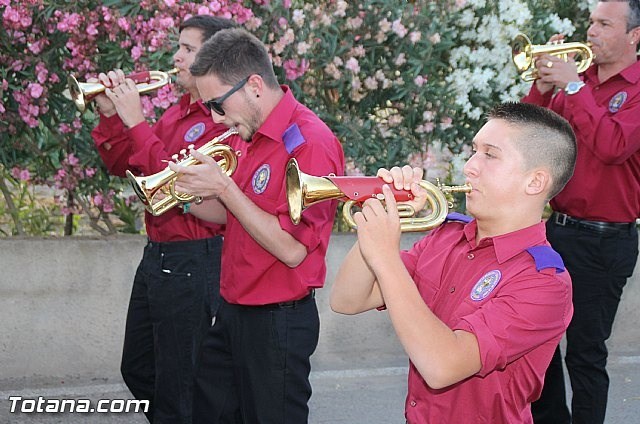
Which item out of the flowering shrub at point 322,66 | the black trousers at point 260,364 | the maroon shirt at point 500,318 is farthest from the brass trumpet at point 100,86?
the maroon shirt at point 500,318

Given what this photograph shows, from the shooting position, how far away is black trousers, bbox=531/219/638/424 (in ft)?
14.9

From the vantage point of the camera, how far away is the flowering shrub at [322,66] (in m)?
5.70

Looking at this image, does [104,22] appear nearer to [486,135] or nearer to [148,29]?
[148,29]

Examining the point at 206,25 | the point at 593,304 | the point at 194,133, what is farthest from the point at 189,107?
the point at 593,304

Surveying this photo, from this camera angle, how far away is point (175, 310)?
167 inches

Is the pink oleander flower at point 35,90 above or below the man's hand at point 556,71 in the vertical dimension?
below

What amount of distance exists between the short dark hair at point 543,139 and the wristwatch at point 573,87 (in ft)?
5.34

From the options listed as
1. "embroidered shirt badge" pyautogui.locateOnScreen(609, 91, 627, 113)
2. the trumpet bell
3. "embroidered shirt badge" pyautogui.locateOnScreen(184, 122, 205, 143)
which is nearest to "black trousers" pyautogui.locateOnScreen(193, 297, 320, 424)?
the trumpet bell

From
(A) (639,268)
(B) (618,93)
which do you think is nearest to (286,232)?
(B) (618,93)

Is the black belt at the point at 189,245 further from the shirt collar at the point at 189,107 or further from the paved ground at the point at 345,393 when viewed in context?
the paved ground at the point at 345,393

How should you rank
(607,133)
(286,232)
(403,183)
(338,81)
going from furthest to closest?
(338,81) < (607,133) < (286,232) < (403,183)

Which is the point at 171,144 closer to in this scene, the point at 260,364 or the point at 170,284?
the point at 170,284

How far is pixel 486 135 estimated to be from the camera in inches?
109

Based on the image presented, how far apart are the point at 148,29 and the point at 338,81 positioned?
3.94ft
